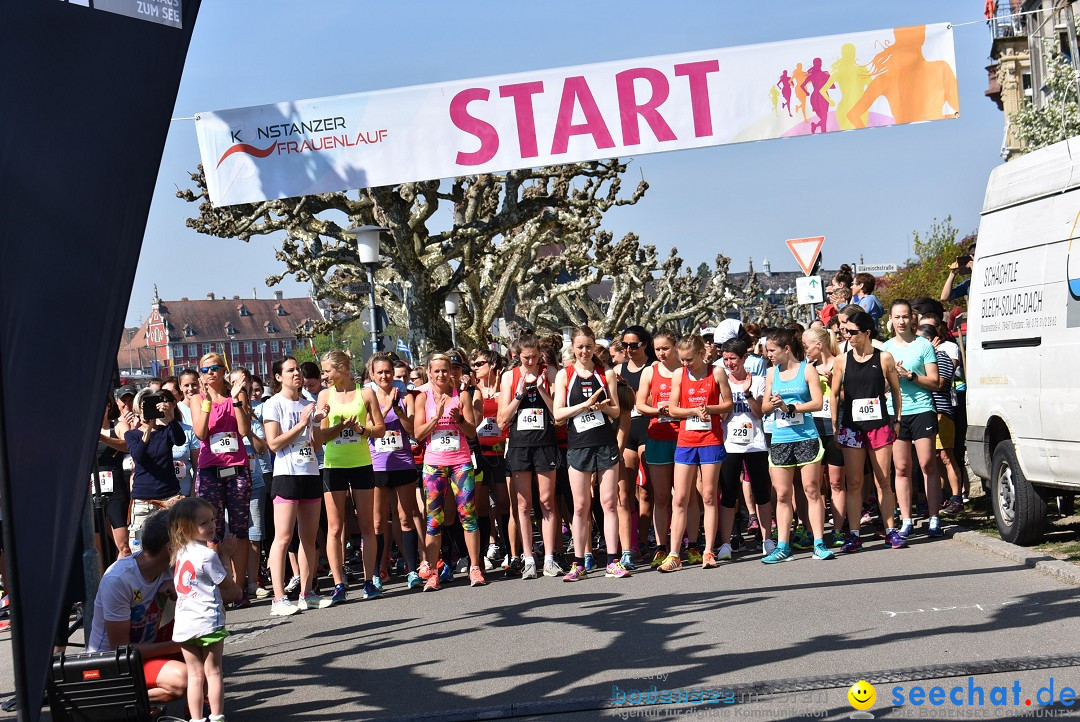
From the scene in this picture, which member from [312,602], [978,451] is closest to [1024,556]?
[978,451]

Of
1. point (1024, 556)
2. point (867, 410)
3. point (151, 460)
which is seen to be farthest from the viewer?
point (867, 410)

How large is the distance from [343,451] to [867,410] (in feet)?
14.2

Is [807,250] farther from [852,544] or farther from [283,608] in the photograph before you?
[283,608]

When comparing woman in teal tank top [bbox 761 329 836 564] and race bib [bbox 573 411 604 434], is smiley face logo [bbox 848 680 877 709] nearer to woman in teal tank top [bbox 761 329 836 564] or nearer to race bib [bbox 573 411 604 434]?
woman in teal tank top [bbox 761 329 836 564]

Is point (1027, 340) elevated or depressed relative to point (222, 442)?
elevated

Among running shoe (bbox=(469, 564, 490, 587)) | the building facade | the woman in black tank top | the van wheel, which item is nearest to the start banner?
the woman in black tank top

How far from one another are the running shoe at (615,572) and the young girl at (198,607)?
4.44 metres

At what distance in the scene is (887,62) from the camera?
1031cm

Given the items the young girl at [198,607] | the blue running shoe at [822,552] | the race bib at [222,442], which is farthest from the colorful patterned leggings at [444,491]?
the young girl at [198,607]

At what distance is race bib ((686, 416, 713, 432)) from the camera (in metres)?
10.1

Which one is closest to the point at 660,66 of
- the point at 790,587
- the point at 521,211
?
the point at 790,587

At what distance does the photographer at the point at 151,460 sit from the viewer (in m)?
9.80

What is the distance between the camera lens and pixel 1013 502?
30.7ft

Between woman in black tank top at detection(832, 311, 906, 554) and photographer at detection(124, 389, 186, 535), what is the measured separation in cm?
540
